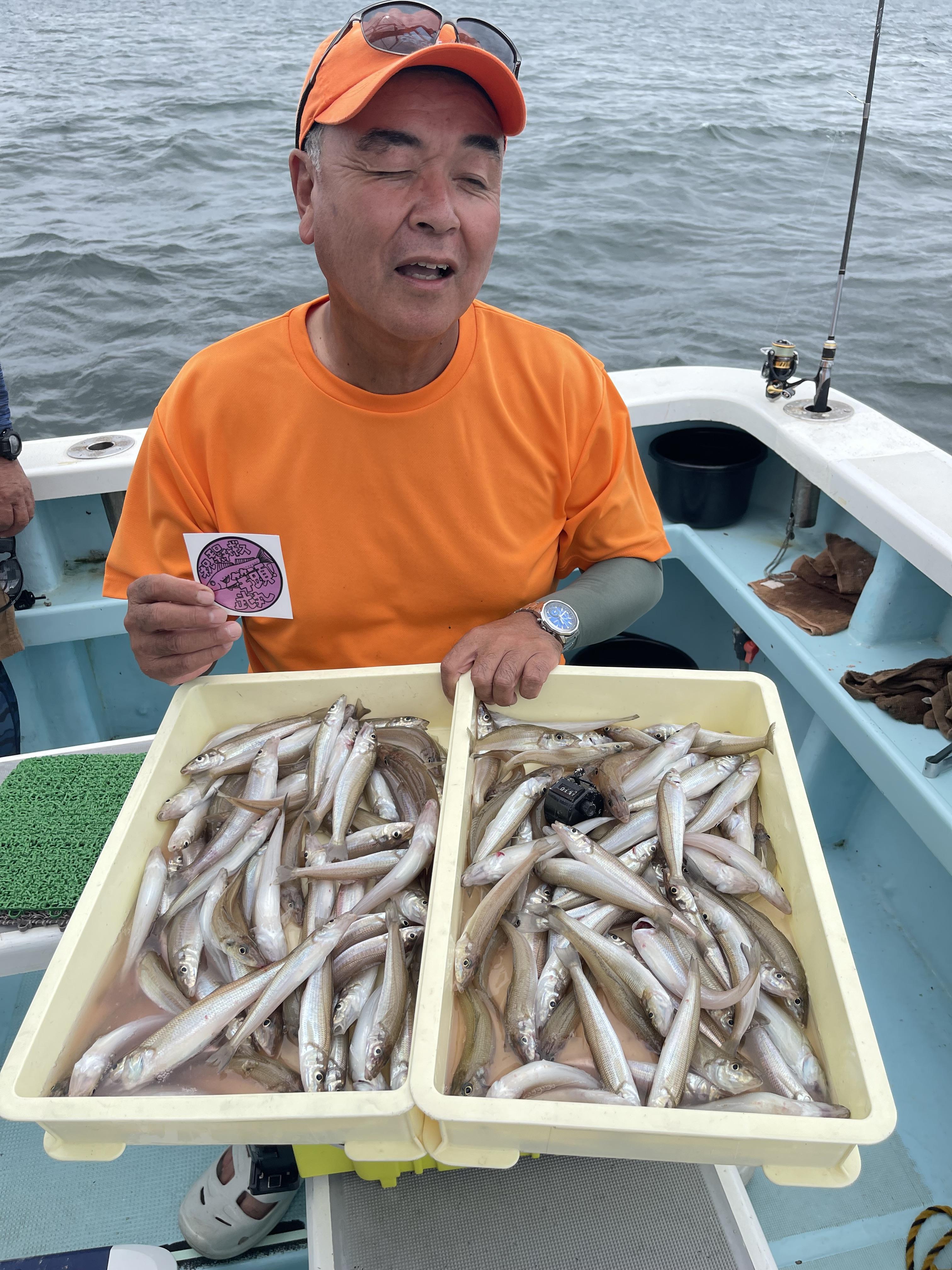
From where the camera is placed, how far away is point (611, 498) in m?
1.99

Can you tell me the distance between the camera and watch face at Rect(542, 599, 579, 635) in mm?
1825

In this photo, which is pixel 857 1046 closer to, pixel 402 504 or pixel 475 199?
pixel 402 504

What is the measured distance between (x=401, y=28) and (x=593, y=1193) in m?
2.13

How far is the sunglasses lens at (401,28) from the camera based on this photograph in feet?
4.81

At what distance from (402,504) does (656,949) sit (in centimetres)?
103

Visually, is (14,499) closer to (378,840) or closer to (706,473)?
(378,840)

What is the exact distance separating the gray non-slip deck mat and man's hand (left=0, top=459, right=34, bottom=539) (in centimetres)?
235

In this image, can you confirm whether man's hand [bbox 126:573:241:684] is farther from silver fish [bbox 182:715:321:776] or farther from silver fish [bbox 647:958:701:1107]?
silver fish [bbox 647:958:701:1107]

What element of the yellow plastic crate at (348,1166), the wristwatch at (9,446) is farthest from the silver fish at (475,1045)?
the wristwatch at (9,446)

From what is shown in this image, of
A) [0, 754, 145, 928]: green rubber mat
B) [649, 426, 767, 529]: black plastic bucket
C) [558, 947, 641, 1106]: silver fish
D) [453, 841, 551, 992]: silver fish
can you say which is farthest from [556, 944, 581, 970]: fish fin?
[649, 426, 767, 529]: black plastic bucket

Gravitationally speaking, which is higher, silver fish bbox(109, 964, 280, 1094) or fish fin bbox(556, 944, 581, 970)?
silver fish bbox(109, 964, 280, 1094)

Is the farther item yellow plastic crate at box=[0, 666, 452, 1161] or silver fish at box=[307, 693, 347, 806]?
silver fish at box=[307, 693, 347, 806]

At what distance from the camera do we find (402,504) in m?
1.84

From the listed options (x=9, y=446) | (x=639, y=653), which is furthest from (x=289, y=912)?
(x=639, y=653)
